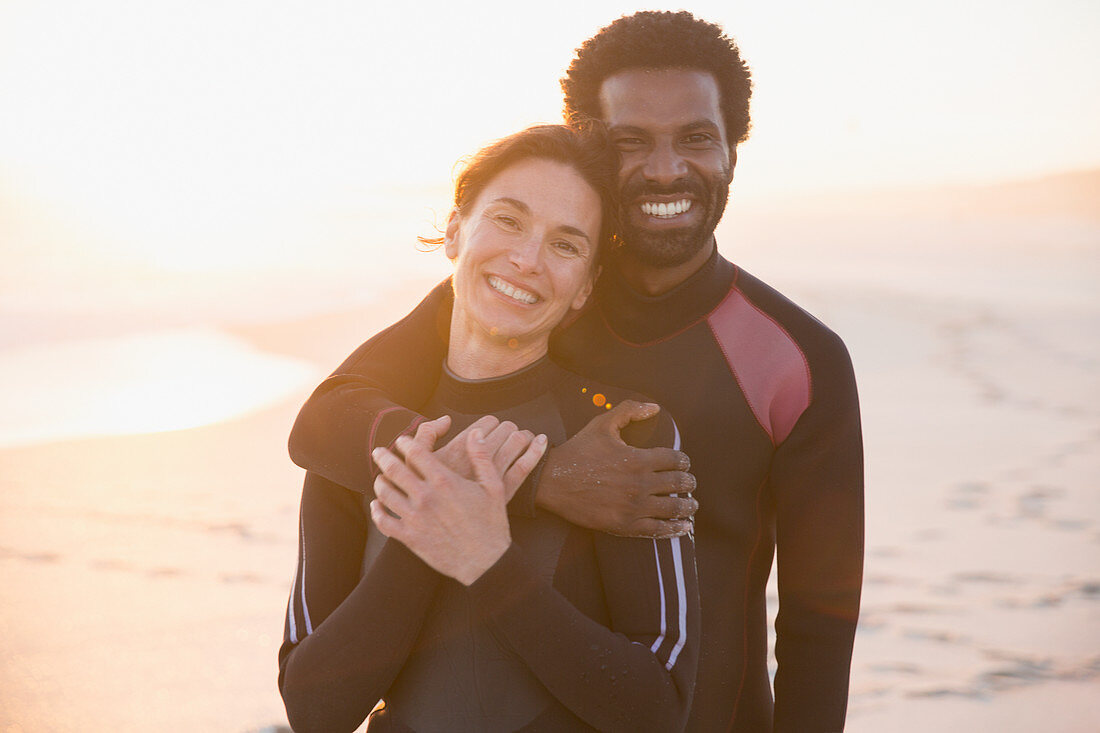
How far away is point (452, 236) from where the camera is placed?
273 cm

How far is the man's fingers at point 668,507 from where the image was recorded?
228cm

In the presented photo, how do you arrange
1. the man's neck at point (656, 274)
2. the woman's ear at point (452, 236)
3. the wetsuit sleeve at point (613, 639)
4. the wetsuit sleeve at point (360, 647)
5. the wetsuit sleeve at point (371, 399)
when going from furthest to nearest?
the man's neck at point (656, 274) → the woman's ear at point (452, 236) → the wetsuit sleeve at point (371, 399) → the wetsuit sleeve at point (360, 647) → the wetsuit sleeve at point (613, 639)

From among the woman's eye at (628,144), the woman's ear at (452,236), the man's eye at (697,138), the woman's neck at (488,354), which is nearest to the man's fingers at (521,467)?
the woman's neck at (488,354)

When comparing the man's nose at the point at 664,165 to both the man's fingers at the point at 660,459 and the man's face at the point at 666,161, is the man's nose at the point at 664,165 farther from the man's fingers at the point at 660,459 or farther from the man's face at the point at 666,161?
the man's fingers at the point at 660,459

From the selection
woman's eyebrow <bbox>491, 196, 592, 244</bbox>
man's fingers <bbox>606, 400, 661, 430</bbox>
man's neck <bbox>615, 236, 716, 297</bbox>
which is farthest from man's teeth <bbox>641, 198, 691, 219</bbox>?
man's fingers <bbox>606, 400, 661, 430</bbox>

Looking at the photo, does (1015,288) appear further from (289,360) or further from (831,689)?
(831,689)

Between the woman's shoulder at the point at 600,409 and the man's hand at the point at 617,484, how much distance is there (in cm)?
8

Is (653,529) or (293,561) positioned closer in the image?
(653,529)

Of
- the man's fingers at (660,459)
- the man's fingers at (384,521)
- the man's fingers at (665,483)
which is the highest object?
the man's fingers at (660,459)

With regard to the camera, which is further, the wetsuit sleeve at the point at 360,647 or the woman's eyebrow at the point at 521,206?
the woman's eyebrow at the point at 521,206

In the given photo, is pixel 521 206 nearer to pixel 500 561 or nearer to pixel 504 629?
pixel 500 561

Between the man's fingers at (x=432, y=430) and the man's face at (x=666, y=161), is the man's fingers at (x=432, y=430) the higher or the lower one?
the lower one

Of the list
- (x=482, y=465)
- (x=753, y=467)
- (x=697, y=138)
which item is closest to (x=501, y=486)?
(x=482, y=465)

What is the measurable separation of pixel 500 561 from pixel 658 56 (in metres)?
1.74
